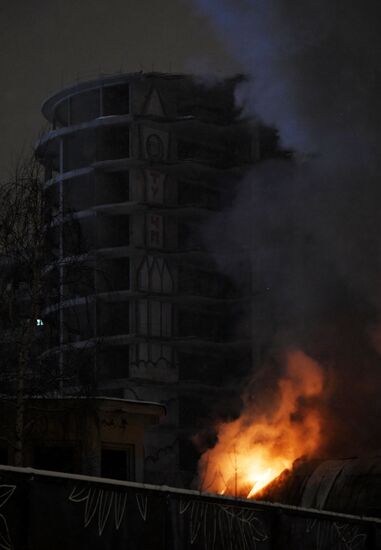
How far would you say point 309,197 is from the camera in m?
80.2

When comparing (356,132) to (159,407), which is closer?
(159,407)

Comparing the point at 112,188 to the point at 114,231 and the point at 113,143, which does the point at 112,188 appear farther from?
the point at 113,143

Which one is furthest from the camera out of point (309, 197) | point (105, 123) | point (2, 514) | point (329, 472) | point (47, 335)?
point (105, 123)

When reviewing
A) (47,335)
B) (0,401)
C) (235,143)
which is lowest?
(0,401)

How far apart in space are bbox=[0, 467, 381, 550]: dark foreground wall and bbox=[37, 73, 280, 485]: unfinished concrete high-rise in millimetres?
72449

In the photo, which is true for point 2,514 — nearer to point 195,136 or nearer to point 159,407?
point 159,407

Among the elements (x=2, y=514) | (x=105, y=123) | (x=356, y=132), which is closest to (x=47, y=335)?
(x=2, y=514)

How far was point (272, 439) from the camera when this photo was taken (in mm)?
61219

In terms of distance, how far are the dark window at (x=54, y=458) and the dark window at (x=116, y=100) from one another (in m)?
70.4

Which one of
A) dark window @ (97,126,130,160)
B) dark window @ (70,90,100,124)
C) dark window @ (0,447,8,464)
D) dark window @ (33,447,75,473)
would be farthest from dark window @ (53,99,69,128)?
dark window @ (0,447,8,464)

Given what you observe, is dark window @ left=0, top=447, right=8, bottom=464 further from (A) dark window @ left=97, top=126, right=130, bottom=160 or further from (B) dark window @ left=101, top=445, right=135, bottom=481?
(A) dark window @ left=97, top=126, right=130, bottom=160

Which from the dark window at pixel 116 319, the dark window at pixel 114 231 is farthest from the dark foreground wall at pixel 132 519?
the dark window at pixel 114 231

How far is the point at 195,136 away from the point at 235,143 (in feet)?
11.3

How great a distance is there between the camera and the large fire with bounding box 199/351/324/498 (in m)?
56.6
